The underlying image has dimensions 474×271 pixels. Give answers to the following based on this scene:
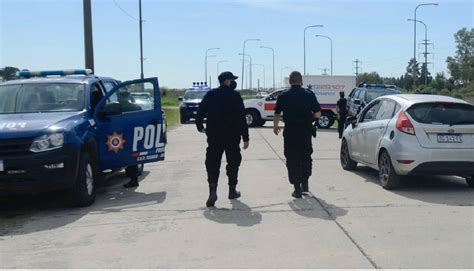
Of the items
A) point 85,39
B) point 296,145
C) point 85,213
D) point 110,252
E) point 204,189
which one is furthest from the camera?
point 85,39

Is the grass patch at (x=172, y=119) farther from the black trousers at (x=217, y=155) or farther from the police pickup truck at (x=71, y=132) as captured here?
the black trousers at (x=217, y=155)

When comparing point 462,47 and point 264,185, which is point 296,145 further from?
point 462,47

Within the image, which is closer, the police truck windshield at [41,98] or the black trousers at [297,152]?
the black trousers at [297,152]

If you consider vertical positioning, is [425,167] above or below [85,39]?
below

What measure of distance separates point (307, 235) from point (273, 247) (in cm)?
59

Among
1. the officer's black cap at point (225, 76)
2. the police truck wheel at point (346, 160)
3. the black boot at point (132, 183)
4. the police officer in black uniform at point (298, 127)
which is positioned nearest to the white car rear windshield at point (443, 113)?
the police officer in black uniform at point (298, 127)

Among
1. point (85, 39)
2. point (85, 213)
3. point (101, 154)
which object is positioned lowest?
point (85, 213)

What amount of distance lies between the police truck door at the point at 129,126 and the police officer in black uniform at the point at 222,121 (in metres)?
1.34

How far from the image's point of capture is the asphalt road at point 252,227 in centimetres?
526

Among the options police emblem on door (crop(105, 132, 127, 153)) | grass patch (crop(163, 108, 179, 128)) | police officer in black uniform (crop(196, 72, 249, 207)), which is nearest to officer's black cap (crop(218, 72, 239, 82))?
police officer in black uniform (crop(196, 72, 249, 207))

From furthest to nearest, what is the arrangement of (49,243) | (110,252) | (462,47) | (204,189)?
(462,47) < (204,189) < (49,243) < (110,252)

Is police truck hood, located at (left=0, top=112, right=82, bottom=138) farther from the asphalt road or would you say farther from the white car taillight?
the white car taillight

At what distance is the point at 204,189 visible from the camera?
29.3ft

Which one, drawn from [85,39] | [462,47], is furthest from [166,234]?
[462,47]
